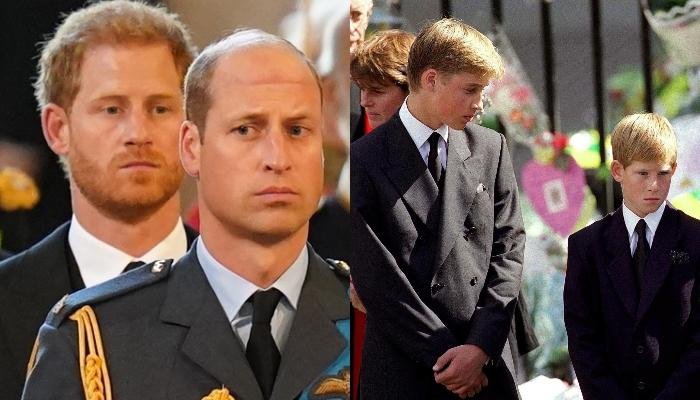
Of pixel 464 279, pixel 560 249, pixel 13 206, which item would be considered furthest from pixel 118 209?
pixel 560 249

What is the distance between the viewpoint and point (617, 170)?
304cm

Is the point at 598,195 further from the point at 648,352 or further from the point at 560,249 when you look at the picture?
the point at 648,352

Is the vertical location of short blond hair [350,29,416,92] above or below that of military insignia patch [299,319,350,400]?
above

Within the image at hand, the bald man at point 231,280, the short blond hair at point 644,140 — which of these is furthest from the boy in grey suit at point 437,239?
the short blond hair at point 644,140

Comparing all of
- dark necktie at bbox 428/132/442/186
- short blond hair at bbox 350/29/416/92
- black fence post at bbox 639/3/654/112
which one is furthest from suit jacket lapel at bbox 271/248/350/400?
black fence post at bbox 639/3/654/112

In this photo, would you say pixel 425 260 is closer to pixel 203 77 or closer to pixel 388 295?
pixel 388 295

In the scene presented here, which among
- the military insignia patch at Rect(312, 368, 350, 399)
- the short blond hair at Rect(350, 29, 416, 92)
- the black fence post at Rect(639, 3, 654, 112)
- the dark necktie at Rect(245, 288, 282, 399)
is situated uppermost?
the short blond hair at Rect(350, 29, 416, 92)

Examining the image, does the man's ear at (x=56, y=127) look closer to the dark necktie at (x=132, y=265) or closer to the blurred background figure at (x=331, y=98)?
the dark necktie at (x=132, y=265)

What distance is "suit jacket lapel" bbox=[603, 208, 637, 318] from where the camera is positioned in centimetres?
295

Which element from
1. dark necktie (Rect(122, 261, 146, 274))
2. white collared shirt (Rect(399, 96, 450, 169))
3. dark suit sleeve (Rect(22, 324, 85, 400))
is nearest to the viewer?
dark suit sleeve (Rect(22, 324, 85, 400))

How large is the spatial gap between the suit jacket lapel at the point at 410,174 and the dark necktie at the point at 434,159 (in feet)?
0.06

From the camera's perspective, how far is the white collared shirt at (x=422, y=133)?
9.90ft

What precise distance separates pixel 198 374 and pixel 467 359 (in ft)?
2.24

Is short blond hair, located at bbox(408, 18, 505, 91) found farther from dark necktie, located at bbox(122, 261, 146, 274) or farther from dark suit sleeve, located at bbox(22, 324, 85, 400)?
dark suit sleeve, located at bbox(22, 324, 85, 400)
